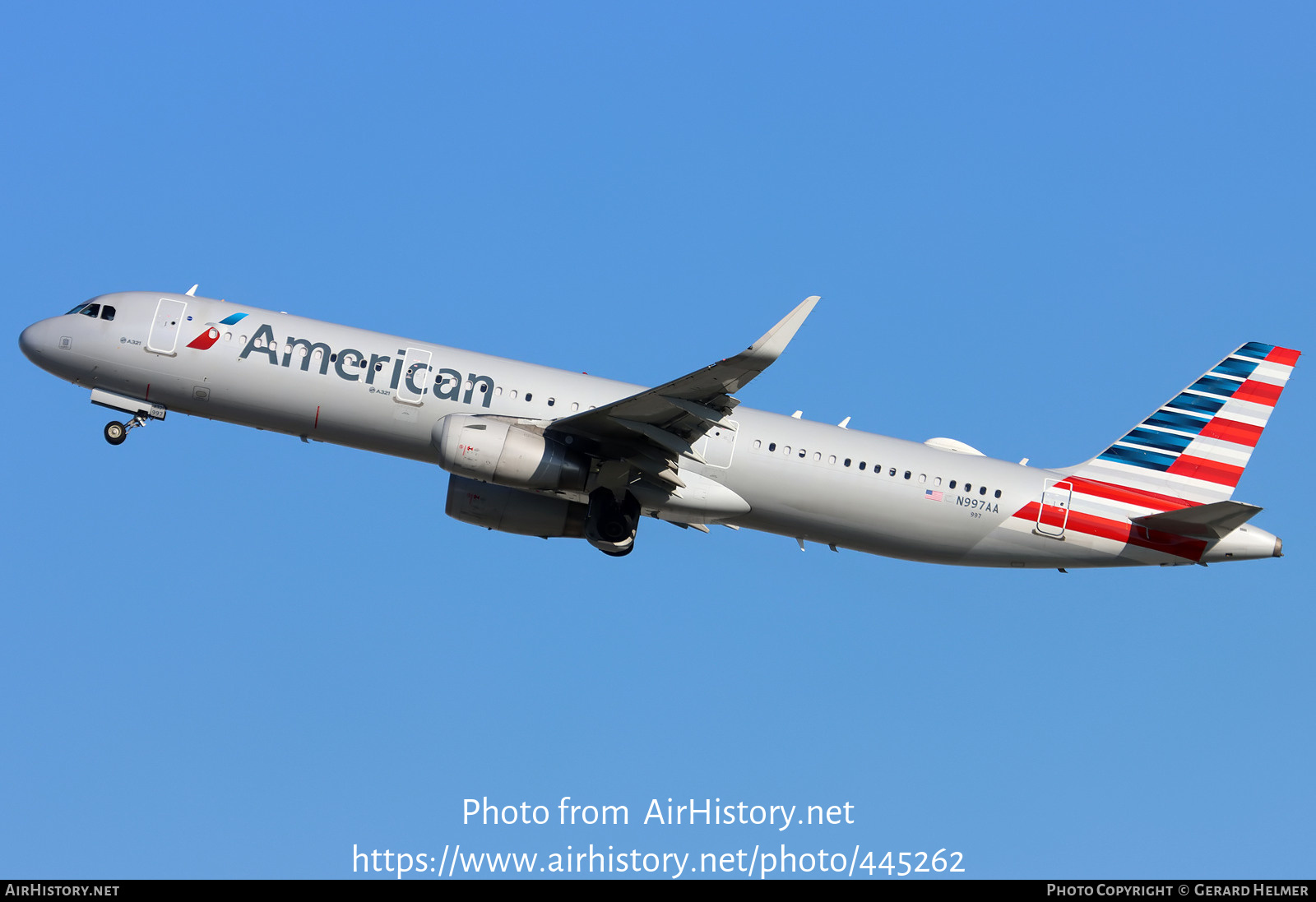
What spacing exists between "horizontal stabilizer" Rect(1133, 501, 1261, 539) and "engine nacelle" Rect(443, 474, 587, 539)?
586 inches

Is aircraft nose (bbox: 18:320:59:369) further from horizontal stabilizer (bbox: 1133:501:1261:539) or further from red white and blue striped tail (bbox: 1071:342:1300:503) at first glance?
horizontal stabilizer (bbox: 1133:501:1261:539)

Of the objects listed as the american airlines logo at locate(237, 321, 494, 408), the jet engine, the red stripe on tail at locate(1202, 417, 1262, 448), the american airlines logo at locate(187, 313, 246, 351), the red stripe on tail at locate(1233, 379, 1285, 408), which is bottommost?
the jet engine

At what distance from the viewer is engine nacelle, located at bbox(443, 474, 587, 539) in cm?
3603

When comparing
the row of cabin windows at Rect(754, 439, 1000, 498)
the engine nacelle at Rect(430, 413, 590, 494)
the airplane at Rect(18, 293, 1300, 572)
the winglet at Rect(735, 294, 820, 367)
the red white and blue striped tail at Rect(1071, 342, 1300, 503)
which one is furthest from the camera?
the red white and blue striped tail at Rect(1071, 342, 1300, 503)

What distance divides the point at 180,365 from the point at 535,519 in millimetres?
9902

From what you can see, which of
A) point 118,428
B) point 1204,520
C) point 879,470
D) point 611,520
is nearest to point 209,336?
point 118,428

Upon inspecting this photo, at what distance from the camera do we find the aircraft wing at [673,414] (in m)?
29.2

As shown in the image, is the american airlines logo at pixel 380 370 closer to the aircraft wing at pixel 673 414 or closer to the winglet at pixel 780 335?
the aircraft wing at pixel 673 414

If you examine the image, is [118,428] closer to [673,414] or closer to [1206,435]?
[673,414]

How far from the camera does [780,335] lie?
29.1 metres

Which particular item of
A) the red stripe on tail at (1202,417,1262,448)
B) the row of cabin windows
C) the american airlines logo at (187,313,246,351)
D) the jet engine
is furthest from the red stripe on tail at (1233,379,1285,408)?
the american airlines logo at (187,313,246,351)

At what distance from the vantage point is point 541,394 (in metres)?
34.0
